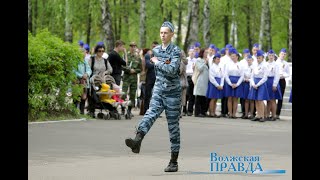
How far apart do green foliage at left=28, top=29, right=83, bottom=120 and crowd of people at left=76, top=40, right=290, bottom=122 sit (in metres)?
1.12

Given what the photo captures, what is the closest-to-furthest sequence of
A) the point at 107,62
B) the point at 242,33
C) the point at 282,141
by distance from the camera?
the point at 282,141, the point at 107,62, the point at 242,33

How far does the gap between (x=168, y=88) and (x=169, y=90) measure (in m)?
0.03

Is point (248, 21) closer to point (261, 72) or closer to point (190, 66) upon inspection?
point (190, 66)

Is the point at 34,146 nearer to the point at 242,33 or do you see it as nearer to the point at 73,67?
the point at 73,67

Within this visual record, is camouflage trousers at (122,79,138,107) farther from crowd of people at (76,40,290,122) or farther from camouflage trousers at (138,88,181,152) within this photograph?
Answer: camouflage trousers at (138,88,181,152)

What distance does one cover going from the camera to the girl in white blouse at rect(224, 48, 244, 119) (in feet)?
83.4

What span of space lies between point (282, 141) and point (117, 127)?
4.27m

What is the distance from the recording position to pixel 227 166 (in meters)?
12.7

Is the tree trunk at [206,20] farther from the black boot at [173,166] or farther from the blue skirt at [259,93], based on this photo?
the black boot at [173,166]

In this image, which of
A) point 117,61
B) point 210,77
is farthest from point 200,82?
point 117,61

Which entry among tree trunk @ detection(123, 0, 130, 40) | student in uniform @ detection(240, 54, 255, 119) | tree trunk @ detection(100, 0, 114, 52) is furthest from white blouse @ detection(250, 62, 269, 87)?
tree trunk @ detection(123, 0, 130, 40)

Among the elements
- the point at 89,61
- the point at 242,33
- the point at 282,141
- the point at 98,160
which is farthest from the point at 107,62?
the point at 242,33

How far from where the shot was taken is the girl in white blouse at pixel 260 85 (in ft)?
79.5

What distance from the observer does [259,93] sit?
24312 mm
